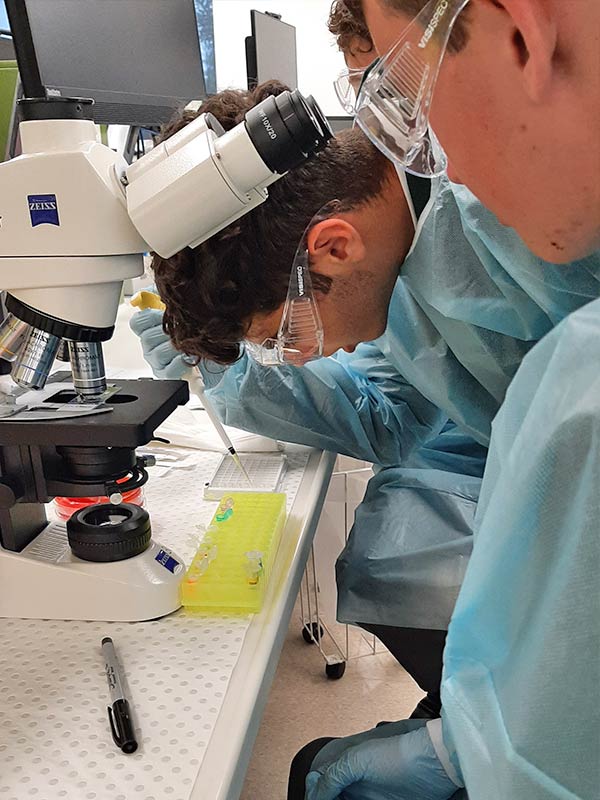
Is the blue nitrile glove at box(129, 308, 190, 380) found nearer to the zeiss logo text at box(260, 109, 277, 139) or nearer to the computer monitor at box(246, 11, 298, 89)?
the zeiss logo text at box(260, 109, 277, 139)

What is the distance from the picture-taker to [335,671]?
2135 millimetres

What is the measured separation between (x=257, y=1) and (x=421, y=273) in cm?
326

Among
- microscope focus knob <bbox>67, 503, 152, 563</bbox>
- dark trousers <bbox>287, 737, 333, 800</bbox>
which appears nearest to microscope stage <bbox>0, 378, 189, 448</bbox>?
microscope focus knob <bbox>67, 503, 152, 563</bbox>

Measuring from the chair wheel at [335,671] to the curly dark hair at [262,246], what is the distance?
1.34 m

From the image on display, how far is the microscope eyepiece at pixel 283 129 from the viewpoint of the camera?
0.75 metres

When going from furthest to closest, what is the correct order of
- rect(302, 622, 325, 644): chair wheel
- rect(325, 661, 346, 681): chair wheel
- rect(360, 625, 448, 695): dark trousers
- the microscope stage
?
rect(302, 622, 325, 644): chair wheel < rect(325, 661, 346, 681): chair wheel < rect(360, 625, 448, 695): dark trousers < the microscope stage

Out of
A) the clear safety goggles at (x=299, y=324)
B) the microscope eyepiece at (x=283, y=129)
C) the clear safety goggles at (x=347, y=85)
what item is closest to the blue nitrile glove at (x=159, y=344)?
the clear safety goggles at (x=299, y=324)

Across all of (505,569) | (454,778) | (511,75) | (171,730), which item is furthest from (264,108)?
(454,778)

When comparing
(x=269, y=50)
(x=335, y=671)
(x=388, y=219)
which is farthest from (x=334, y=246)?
(x=269, y=50)

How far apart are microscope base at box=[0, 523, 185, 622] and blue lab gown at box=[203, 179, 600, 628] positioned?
45 cm

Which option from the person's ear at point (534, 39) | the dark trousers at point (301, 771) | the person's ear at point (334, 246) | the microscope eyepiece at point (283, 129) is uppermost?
the person's ear at point (534, 39)

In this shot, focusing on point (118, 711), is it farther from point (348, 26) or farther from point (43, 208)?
point (348, 26)

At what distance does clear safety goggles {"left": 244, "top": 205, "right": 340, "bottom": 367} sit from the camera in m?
1.05

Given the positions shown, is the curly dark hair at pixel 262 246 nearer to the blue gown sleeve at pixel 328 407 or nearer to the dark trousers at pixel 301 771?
the blue gown sleeve at pixel 328 407
